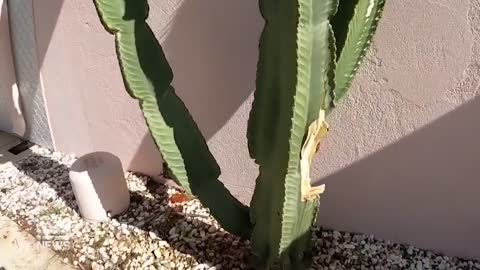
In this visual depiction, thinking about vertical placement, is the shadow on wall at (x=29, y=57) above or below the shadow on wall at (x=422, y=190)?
below

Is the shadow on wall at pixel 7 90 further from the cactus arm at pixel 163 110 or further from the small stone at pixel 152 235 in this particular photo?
the cactus arm at pixel 163 110

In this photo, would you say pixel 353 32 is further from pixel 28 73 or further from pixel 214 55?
pixel 28 73

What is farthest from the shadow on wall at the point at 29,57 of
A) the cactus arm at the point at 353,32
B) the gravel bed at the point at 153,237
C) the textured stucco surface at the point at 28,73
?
the cactus arm at the point at 353,32

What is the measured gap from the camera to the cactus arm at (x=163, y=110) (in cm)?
189

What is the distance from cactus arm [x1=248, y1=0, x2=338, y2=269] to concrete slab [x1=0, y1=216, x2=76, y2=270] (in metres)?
Answer: 0.88

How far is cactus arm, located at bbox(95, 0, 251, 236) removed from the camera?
1887 millimetres

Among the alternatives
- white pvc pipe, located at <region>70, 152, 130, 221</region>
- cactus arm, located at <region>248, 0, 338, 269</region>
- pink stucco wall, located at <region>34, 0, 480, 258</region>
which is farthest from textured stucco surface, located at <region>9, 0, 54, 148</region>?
cactus arm, located at <region>248, 0, 338, 269</region>

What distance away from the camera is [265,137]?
1962mm

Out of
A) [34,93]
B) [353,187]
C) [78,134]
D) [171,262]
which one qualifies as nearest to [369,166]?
[353,187]

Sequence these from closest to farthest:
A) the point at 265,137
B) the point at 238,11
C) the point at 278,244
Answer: the point at 265,137
the point at 278,244
the point at 238,11

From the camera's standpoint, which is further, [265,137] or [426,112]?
[426,112]

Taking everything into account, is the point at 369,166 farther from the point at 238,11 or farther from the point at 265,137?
the point at 238,11

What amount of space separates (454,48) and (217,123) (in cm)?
99

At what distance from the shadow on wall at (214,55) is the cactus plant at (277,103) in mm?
330
